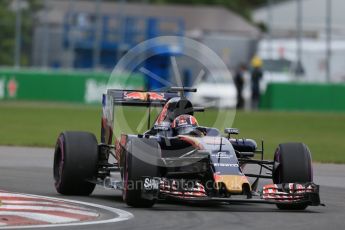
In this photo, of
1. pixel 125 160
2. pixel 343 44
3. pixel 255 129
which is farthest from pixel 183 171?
pixel 343 44

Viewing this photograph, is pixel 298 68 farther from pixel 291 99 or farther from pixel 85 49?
pixel 85 49

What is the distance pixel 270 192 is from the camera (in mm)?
14109

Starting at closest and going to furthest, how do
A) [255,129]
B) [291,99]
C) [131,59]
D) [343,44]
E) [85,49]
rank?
[131,59] < [255,129] < [291,99] < [85,49] < [343,44]

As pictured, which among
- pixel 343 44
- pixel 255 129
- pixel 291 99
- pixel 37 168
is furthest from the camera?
pixel 343 44

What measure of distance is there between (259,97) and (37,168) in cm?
2988

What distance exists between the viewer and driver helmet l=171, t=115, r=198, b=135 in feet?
49.8

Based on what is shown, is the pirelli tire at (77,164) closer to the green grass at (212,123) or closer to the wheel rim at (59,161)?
the wheel rim at (59,161)

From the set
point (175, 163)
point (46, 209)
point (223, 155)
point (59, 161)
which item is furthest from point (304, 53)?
point (46, 209)

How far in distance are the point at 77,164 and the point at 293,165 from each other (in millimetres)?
2996

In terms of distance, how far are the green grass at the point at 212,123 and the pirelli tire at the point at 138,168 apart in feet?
33.0

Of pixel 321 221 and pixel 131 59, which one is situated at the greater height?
pixel 131 59

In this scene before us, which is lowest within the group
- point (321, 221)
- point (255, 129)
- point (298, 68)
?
point (321, 221)

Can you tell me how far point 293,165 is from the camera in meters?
14.8

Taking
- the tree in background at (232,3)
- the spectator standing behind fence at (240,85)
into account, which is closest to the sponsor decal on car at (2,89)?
the spectator standing behind fence at (240,85)
